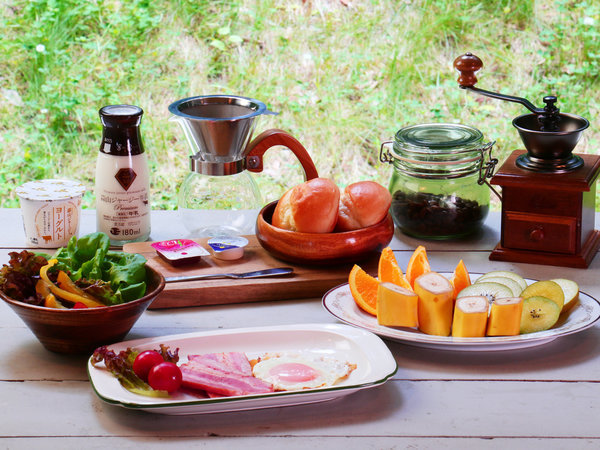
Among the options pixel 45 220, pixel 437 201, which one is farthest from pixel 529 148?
pixel 45 220

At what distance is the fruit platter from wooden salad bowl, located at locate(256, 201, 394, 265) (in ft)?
0.51

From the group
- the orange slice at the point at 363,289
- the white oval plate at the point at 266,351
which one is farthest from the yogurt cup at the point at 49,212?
the orange slice at the point at 363,289

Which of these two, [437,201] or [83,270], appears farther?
[437,201]

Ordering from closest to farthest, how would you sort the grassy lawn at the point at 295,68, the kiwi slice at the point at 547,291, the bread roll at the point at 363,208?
1. the kiwi slice at the point at 547,291
2. the bread roll at the point at 363,208
3. the grassy lawn at the point at 295,68

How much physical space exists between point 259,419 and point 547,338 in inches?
17.7

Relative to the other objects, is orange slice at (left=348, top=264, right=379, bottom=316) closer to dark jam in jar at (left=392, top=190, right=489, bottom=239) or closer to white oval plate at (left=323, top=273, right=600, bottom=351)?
white oval plate at (left=323, top=273, right=600, bottom=351)

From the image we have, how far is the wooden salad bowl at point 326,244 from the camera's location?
1.40 metres

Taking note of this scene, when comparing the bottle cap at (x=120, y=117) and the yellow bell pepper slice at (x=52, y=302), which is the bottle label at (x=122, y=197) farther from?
the yellow bell pepper slice at (x=52, y=302)

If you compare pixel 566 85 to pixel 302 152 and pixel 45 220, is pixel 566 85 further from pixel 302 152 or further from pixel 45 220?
pixel 45 220

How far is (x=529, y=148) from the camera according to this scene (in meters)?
1.51

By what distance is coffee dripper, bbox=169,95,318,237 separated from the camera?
149cm

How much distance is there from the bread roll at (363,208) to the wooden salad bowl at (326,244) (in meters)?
0.02

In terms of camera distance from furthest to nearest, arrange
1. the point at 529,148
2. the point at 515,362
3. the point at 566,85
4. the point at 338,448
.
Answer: the point at 566,85
the point at 529,148
the point at 515,362
the point at 338,448

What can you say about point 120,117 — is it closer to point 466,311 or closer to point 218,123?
point 218,123
